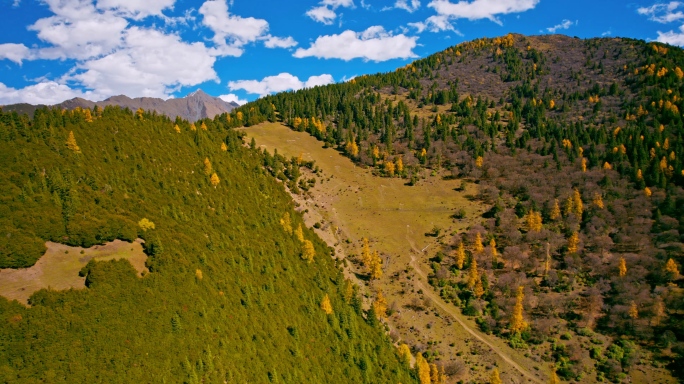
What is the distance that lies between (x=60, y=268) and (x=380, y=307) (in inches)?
2696

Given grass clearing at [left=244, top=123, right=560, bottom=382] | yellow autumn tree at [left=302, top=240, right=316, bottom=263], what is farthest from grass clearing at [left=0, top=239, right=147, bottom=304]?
grass clearing at [left=244, top=123, right=560, bottom=382]

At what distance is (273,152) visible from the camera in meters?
176

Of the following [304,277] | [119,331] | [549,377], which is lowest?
[549,377]

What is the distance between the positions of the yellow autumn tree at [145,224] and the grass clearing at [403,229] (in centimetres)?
5886

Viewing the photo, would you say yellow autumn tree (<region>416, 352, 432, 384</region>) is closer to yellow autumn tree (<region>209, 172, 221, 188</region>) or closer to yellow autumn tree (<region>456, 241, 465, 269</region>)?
yellow autumn tree (<region>456, 241, 465, 269</region>)

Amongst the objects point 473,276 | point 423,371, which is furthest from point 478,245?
point 423,371

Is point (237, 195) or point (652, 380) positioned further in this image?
point (237, 195)

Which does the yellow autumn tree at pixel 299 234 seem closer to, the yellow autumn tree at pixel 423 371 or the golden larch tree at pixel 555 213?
the yellow autumn tree at pixel 423 371

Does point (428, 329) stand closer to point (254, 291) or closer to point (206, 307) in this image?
point (254, 291)

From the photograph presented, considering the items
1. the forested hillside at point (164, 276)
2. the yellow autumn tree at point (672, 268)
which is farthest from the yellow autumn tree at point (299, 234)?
the yellow autumn tree at point (672, 268)

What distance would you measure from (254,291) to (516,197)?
115 m

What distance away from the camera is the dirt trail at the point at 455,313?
92.2 m

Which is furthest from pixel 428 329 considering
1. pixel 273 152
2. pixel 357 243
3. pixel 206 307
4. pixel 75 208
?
pixel 273 152

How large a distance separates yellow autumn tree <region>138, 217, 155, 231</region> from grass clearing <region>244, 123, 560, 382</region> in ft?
193
